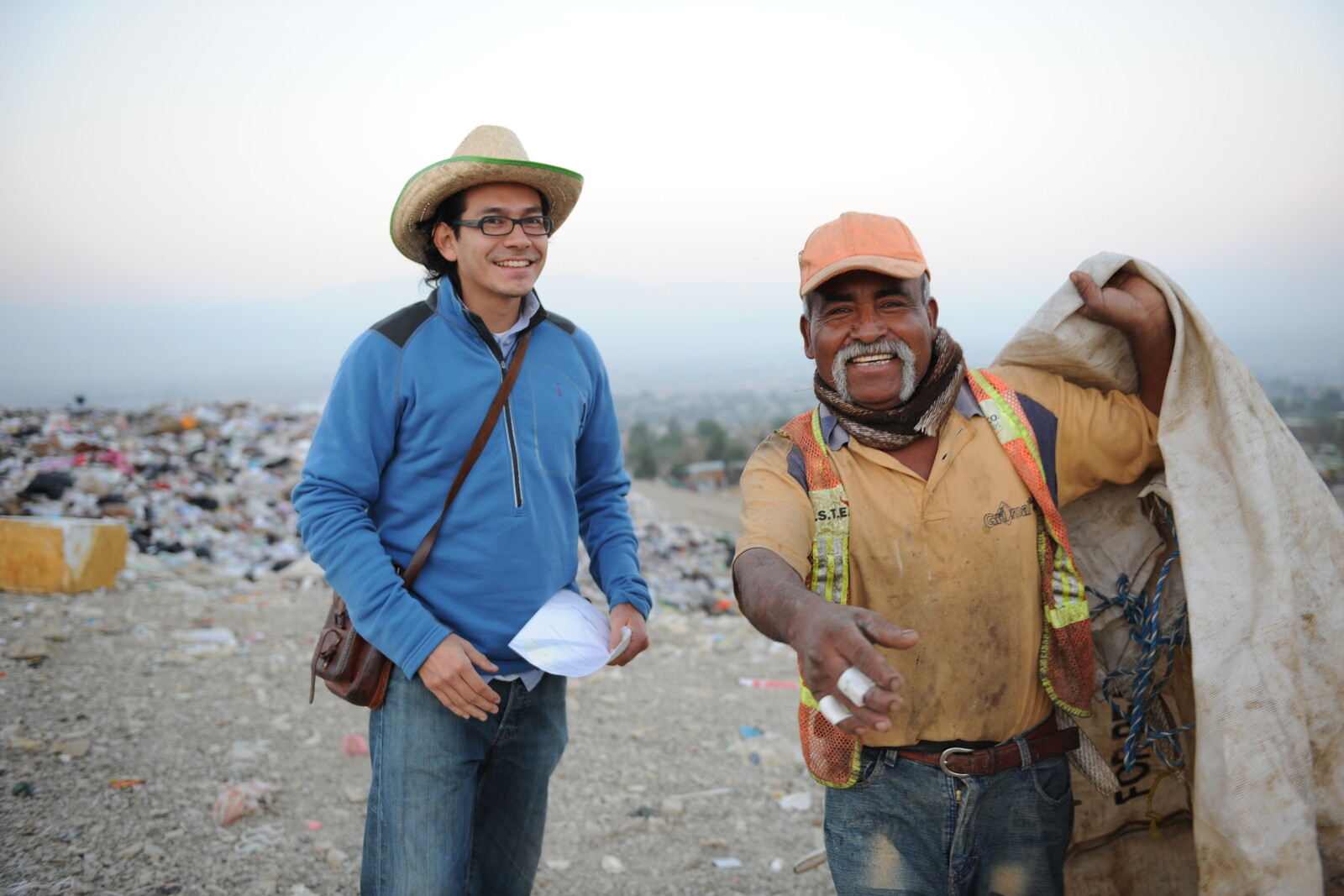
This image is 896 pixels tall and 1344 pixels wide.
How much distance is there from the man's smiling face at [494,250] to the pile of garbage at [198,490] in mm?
5464

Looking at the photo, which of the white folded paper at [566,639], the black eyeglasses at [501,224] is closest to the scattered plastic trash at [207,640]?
the white folded paper at [566,639]

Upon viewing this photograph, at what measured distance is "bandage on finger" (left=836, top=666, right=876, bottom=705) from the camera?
129cm

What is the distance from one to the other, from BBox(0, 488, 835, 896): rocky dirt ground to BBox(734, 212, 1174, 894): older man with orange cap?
1.27 metres

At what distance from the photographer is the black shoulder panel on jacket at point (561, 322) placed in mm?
2432

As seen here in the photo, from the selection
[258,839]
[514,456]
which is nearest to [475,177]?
[514,456]

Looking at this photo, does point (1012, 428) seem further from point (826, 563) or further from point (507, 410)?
point (507, 410)

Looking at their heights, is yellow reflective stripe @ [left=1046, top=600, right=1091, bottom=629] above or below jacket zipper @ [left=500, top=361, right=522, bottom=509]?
below

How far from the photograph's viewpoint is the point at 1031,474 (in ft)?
6.28

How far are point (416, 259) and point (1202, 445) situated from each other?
2068 mm

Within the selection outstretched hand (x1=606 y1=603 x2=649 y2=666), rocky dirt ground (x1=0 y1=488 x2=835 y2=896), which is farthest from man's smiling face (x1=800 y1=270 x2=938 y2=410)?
rocky dirt ground (x1=0 y1=488 x2=835 y2=896)

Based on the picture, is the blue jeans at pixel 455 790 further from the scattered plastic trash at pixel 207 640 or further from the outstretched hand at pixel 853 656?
the scattered plastic trash at pixel 207 640

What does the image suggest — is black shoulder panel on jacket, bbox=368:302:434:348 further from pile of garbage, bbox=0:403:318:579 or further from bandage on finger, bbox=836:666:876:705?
pile of garbage, bbox=0:403:318:579

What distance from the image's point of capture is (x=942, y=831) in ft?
6.35

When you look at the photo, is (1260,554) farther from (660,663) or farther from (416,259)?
(660,663)
